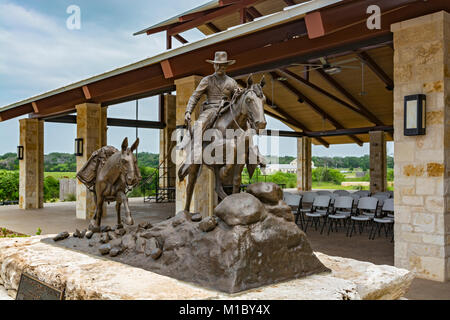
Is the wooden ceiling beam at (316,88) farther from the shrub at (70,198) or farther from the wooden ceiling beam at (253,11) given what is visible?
the shrub at (70,198)

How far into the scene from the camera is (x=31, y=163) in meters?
12.4

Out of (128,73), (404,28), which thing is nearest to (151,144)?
(128,73)

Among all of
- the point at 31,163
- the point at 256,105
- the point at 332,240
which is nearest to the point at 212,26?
the point at 31,163

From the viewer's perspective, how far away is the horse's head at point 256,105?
9.88 ft

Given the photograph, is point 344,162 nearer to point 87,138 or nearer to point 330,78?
point 330,78

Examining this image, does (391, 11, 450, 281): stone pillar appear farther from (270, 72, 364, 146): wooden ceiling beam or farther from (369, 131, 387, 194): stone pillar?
(369, 131, 387, 194): stone pillar

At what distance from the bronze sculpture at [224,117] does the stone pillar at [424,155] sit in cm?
231

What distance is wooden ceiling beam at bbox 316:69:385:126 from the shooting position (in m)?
12.8

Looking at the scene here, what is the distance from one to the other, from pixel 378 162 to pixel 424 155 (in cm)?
1153

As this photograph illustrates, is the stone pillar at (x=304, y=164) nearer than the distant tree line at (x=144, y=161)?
No

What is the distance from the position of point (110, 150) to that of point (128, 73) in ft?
10.2

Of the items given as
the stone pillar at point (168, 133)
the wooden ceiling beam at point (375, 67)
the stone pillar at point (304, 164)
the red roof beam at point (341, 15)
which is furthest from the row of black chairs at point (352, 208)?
the stone pillar at point (304, 164)

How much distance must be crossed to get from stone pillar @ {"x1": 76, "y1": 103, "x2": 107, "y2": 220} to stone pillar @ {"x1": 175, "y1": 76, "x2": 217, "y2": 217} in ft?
11.9

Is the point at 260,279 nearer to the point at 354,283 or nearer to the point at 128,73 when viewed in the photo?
the point at 354,283
